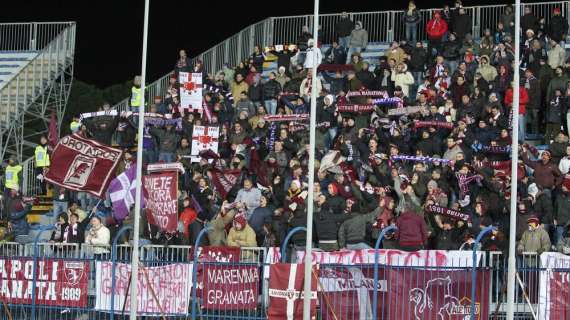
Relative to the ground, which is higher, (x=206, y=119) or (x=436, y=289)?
(x=206, y=119)

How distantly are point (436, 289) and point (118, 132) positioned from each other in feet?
49.9

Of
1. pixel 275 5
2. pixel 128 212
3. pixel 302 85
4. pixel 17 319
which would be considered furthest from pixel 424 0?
pixel 17 319

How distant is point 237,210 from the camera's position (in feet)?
88.7

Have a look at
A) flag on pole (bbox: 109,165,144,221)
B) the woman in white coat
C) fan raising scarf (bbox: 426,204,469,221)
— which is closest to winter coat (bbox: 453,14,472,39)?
the woman in white coat

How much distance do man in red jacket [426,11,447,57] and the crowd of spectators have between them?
37 mm

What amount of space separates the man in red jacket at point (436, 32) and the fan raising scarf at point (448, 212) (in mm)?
9673

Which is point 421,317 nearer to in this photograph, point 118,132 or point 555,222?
point 555,222

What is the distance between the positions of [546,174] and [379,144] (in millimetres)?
4705

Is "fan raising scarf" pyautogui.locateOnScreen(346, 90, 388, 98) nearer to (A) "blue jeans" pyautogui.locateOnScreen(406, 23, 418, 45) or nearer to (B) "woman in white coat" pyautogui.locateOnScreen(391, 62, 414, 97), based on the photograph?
(B) "woman in white coat" pyautogui.locateOnScreen(391, 62, 414, 97)

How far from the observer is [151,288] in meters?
23.8

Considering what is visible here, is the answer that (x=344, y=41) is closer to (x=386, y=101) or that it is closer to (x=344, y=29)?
(x=344, y=29)

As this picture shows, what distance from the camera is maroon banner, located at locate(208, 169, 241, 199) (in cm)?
3044

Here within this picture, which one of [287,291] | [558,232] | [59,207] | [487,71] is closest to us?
[287,291]

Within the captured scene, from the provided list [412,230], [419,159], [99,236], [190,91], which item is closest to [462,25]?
[419,159]
